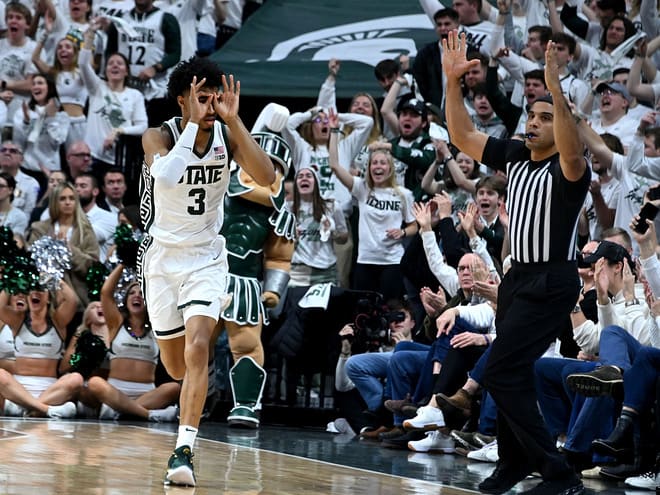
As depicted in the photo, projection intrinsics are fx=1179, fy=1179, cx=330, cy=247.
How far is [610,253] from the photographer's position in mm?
7742

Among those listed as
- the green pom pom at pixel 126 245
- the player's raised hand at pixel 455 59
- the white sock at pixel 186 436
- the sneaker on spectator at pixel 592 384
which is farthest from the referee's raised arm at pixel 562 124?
the green pom pom at pixel 126 245

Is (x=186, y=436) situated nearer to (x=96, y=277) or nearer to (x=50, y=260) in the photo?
(x=96, y=277)

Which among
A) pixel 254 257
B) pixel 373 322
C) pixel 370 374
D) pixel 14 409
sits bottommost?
pixel 14 409

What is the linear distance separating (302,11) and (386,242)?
254 inches

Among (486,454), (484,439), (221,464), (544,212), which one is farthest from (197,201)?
(484,439)

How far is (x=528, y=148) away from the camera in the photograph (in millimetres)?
6363

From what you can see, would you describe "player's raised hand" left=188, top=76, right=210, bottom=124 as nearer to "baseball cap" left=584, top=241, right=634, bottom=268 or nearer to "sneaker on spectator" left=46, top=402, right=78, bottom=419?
"baseball cap" left=584, top=241, right=634, bottom=268

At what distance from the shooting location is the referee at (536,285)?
19.5 ft

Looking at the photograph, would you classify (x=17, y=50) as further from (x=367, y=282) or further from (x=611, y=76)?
(x=611, y=76)

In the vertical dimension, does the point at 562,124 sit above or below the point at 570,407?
Answer: above

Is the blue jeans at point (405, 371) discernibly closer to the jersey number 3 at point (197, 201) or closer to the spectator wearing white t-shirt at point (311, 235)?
the spectator wearing white t-shirt at point (311, 235)

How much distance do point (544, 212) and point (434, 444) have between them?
10.9 feet

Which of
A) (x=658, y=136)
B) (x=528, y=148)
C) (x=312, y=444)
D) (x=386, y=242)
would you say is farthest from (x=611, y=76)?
(x=528, y=148)

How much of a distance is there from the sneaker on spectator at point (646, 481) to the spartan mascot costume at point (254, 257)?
399cm
